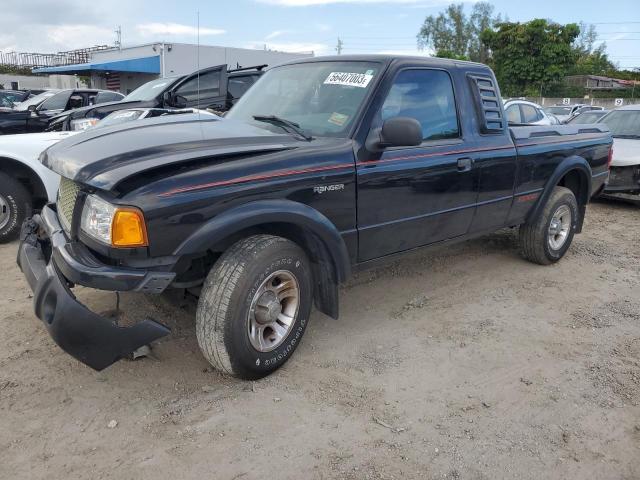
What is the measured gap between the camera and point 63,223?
129 inches

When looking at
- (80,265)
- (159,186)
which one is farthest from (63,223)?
(159,186)

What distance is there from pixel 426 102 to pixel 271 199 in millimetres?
1645

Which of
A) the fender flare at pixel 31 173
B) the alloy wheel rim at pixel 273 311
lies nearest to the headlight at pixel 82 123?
the fender flare at pixel 31 173

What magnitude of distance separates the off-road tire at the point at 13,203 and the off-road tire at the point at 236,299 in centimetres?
368

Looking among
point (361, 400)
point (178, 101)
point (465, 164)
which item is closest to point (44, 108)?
point (178, 101)

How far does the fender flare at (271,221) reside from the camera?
276cm

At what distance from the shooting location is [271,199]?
3025mm

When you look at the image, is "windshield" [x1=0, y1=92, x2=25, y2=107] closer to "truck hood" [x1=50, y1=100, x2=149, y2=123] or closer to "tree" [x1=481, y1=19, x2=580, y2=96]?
"truck hood" [x1=50, y1=100, x2=149, y2=123]

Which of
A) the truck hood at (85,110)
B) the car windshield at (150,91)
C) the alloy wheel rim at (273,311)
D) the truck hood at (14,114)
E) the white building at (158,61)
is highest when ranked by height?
the white building at (158,61)

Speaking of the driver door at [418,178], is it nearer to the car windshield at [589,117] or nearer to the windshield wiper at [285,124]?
the windshield wiper at [285,124]

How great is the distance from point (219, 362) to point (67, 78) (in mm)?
43606

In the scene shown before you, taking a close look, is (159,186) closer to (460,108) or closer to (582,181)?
(460,108)

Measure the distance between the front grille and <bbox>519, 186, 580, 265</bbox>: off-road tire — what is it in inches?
164

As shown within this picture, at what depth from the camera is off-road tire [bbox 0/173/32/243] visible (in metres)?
5.57
